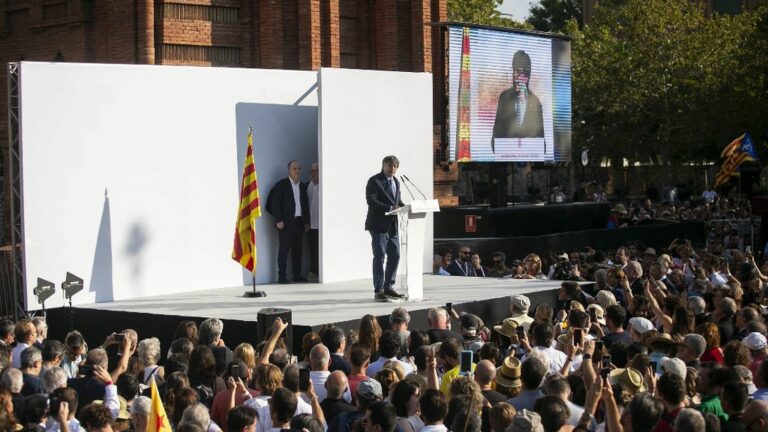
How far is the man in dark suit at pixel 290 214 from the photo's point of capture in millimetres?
16047

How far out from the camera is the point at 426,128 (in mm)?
17938

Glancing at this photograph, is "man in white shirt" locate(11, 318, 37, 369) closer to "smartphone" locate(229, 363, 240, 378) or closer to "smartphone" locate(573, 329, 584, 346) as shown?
"smartphone" locate(229, 363, 240, 378)

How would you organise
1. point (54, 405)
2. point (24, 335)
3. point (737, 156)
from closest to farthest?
point (54, 405), point (24, 335), point (737, 156)

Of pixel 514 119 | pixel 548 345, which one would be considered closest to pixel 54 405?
pixel 548 345

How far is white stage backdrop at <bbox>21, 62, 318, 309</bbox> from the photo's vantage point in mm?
13539

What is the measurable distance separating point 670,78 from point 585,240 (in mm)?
20398

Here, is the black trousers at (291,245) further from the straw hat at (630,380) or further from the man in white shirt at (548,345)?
the straw hat at (630,380)

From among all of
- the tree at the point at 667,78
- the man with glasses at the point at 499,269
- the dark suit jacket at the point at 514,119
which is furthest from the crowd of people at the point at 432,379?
the tree at the point at 667,78

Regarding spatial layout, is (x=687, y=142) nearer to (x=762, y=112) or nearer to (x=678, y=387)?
(x=762, y=112)

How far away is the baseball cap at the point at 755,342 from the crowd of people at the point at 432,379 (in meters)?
0.01

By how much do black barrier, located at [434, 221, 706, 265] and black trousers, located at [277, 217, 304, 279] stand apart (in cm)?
420

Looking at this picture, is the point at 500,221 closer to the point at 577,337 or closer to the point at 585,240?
the point at 585,240

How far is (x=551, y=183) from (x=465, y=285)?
129ft

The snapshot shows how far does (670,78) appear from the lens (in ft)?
140
